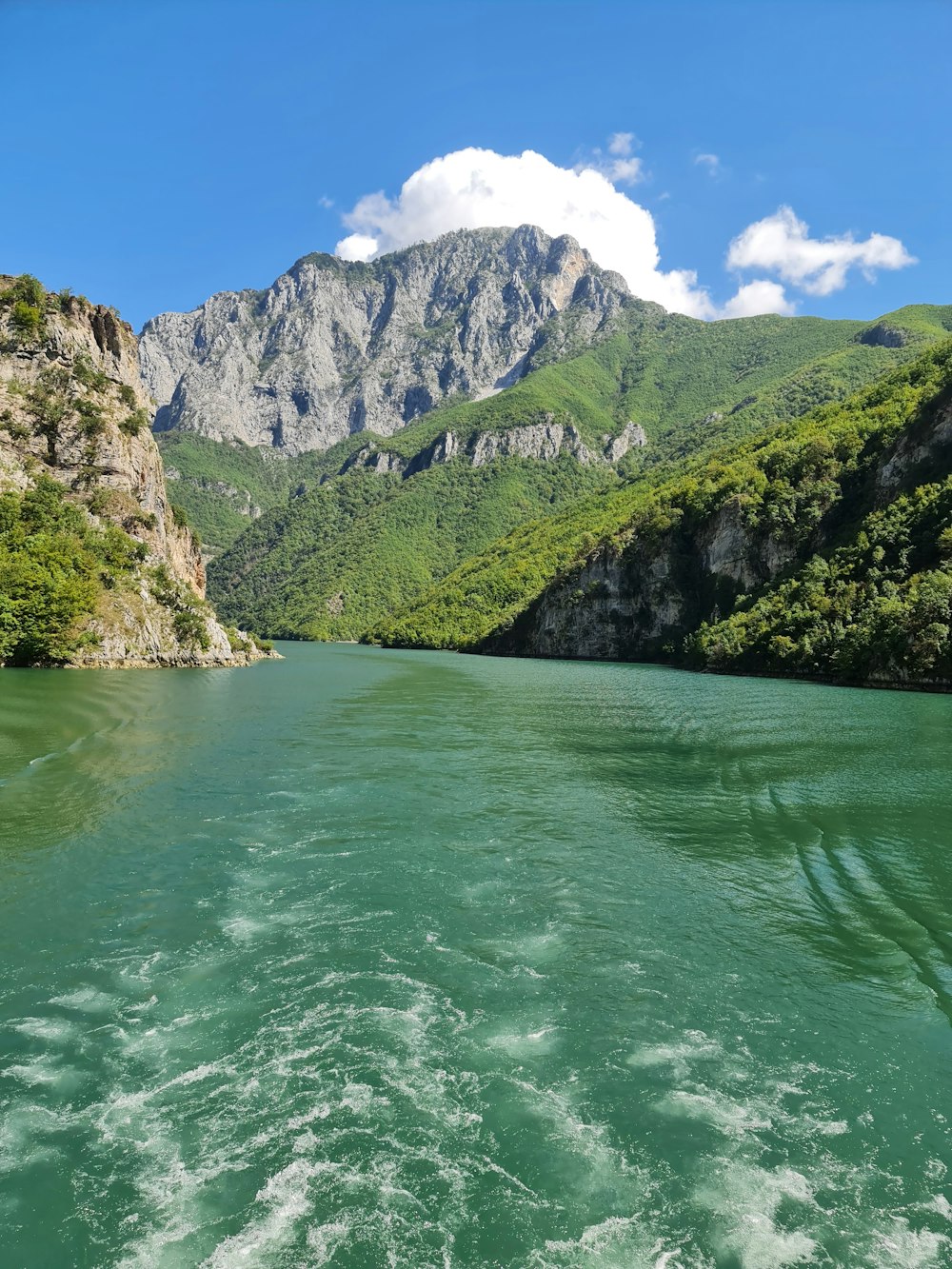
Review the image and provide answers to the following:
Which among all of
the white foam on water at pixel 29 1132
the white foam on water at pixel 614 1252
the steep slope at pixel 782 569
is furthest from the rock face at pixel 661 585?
the white foam on water at pixel 29 1132

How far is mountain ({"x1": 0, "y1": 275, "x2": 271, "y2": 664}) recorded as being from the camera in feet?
239

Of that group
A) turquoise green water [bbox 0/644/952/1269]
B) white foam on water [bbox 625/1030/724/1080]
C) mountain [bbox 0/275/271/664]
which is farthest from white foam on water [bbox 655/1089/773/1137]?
mountain [bbox 0/275/271/664]

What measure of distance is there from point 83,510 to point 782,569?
104482mm

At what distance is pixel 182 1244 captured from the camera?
6918mm

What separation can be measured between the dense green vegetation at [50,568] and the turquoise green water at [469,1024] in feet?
172

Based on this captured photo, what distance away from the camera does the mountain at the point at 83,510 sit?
72812mm

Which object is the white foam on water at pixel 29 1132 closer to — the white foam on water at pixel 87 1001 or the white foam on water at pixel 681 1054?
the white foam on water at pixel 87 1001

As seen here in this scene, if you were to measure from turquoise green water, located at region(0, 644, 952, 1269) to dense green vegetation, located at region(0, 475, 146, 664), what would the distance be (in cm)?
5228

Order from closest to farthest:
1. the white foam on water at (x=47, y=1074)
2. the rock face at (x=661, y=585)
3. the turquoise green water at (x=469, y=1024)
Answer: the turquoise green water at (x=469, y=1024), the white foam on water at (x=47, y=1074), the rock face at (x=661, y=585)

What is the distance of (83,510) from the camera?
88.9 metres

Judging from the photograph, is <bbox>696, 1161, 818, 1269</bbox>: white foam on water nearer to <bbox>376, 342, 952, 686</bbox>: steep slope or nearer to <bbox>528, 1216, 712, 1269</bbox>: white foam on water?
<bbox>528, 1216, 712, 1269</bbox>: white foam on water

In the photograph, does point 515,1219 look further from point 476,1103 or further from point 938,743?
point 938,743

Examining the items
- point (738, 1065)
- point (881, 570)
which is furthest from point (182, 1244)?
point (881, 570)

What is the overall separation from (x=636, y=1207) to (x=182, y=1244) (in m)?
4.60
